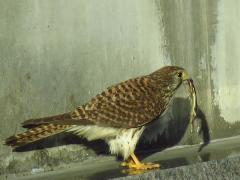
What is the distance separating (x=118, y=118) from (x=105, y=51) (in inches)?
28.6

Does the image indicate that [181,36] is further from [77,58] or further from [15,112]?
[15,112]

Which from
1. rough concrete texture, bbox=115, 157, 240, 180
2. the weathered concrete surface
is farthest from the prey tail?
rough concrete texture, bbox=115, 157, 240, 180

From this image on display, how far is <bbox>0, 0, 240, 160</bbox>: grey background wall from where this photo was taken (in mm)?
6086

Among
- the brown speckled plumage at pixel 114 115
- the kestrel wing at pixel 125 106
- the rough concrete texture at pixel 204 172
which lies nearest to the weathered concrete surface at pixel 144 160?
the rough concrete texture at pixel 204 172

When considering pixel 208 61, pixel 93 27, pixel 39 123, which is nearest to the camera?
pixel 39 123

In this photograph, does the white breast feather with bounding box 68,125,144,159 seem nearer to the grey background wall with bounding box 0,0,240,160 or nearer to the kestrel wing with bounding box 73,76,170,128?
the kestrel wing with bounding box 73,76,170,128

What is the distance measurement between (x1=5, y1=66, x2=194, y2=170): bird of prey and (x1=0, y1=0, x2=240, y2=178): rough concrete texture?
26 cm

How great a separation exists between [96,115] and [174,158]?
91cm

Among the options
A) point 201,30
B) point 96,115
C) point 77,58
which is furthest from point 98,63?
point 201,30

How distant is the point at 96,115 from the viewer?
5.93m

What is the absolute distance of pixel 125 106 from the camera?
19.8 feet

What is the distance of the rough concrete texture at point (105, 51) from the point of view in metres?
6.09

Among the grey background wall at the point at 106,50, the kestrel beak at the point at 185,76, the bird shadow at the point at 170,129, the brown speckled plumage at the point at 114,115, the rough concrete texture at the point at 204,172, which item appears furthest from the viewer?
the bird shadow at the point at 170,129

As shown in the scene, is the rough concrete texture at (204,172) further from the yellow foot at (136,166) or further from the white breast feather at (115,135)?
the white breast feather at (115,135)
